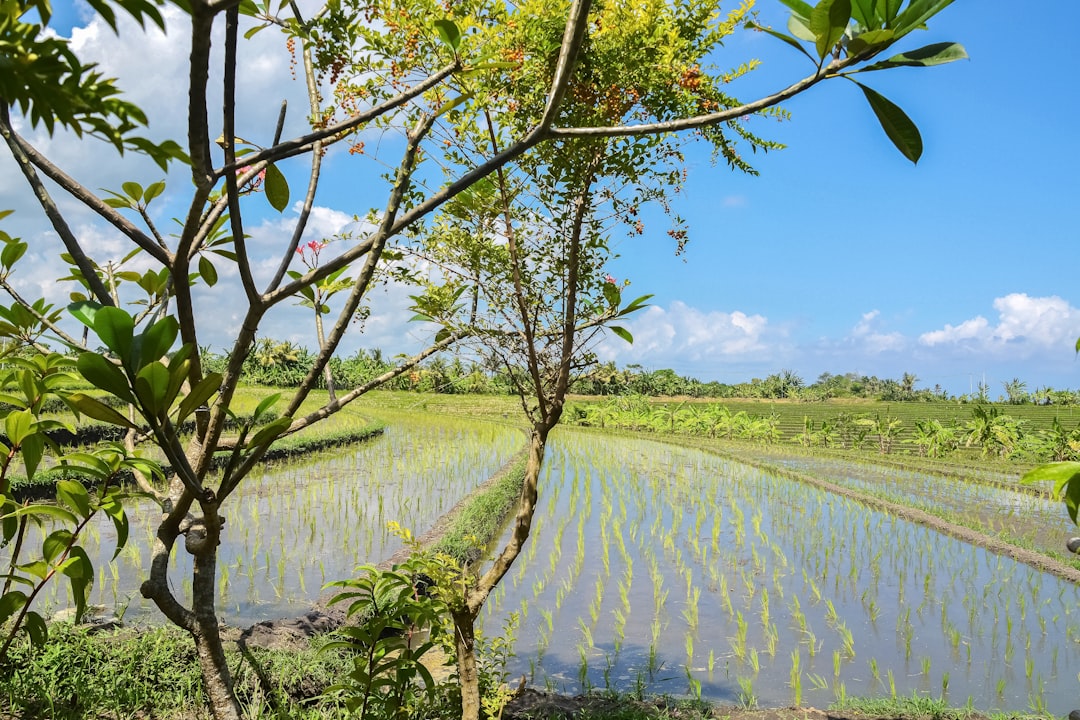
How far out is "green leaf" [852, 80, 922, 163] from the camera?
114 centimetres

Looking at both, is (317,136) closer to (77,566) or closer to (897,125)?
(897,125)

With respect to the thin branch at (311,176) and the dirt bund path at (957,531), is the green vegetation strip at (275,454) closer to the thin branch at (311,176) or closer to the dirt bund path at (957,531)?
the thin branch at (311,176)

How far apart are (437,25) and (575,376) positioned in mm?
1765

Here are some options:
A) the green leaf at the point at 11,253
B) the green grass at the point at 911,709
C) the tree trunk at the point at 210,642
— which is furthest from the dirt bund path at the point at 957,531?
the green leaf at the point at 11,253

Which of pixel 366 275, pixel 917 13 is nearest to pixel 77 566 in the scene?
pixel 366 275

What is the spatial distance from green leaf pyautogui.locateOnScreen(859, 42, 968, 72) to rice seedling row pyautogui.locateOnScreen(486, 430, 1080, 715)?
2.90 metres

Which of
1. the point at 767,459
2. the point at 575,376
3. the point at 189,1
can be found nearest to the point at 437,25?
the point at 189,1

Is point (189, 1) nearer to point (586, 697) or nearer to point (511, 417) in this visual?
point (586, 697)

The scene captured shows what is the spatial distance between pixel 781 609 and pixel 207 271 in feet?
14.8

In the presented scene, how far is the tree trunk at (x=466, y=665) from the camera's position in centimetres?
231

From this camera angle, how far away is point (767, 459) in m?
12.9

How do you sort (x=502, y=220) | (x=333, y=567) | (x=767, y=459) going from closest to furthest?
(x=502, y=220) < (x=333, y=567) < (x=767, y=459)

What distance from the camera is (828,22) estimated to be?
1.06m

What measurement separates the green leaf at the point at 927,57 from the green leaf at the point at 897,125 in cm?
5
